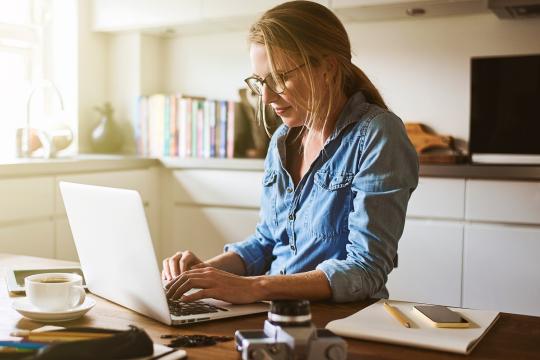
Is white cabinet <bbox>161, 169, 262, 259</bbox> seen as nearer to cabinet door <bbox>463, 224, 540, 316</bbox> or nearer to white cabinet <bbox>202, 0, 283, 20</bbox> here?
white cabinet <bbox>202, 0, 283, 20</bbox>

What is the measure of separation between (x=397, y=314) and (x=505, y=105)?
82.3 inches

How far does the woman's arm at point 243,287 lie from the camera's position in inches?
43.1

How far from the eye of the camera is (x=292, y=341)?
31.3 inches

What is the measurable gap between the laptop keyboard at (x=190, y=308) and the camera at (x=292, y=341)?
0.82 ft

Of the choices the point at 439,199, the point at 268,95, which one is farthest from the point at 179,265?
the point at 439,199

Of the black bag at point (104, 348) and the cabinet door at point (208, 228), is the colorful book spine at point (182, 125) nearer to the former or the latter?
the cabinet door at point (208, 228)

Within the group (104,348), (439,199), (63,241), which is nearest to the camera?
(104,348)

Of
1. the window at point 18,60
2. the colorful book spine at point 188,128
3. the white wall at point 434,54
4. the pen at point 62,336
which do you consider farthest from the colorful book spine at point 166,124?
the pen at point 62,336

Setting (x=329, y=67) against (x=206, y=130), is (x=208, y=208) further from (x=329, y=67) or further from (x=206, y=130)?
(x=329, y=67)

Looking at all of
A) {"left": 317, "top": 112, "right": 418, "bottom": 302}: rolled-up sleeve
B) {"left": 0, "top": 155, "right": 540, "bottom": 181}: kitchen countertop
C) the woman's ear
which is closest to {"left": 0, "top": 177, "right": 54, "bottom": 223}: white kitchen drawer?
{"left": 0, "top": 155, "right": 540, "bottom": 181}: kitchen countertop

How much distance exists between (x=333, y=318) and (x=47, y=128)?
2457 millimetres

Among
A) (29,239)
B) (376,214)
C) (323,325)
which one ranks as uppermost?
(376,214)

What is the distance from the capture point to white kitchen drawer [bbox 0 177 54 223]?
2539 millimetres

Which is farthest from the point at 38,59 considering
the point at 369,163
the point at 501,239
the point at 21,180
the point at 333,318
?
Result: the point at 333,318
